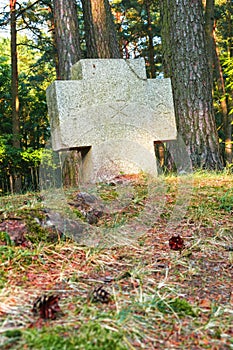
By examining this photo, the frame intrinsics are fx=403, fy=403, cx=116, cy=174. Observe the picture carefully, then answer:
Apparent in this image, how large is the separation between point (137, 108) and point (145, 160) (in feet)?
1.85

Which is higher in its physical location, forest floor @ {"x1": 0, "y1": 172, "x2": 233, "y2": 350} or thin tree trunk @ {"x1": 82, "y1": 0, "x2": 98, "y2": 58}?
thin tree trunk @ {"x1": 82, "y1": 0, "x2": 98, "y2": 58}

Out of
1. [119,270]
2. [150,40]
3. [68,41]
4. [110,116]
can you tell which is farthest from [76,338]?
[150,40]

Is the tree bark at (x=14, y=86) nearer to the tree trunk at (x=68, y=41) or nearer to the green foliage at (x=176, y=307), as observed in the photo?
the tree trunk at (x=68, y=41)

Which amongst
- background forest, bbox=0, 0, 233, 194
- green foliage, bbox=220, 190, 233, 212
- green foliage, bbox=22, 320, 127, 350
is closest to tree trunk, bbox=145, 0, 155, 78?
background forest, bbox=0, 0, 233, 194

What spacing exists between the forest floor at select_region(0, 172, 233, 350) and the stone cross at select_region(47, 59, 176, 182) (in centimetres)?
72

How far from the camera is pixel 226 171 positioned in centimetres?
448

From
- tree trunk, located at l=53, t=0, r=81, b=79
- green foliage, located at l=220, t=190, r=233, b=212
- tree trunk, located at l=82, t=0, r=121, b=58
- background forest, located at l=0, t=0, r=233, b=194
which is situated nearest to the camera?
green foliage, located at l=220, t=190, r=233, b=212

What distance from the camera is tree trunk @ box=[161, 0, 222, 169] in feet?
16.5

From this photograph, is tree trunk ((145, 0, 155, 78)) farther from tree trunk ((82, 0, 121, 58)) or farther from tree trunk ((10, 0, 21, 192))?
tree trunk ((82, 0, 121, 58))

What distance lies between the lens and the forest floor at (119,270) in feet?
4.44

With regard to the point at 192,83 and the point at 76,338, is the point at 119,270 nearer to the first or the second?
the point at 76,338

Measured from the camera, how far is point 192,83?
5117mm

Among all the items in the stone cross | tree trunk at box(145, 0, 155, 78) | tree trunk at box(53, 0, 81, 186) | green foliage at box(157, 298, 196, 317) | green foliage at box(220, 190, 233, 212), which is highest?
tree trunk at box(145, 0, 155, 78)

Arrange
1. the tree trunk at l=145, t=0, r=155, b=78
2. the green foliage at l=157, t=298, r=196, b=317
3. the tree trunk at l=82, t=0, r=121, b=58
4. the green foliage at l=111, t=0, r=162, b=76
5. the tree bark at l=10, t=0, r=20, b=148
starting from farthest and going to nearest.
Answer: the green foliage at l=111, t=0, r=162, b=76, the tree trunk at l=145, t=0, r=155, b=78, the tree bark at l=10, t=0, r=20, b=148, the tree trunk at l=82, t=0, r=121, b=58, the green foliage at l=157, t=298, r=196, b=317
